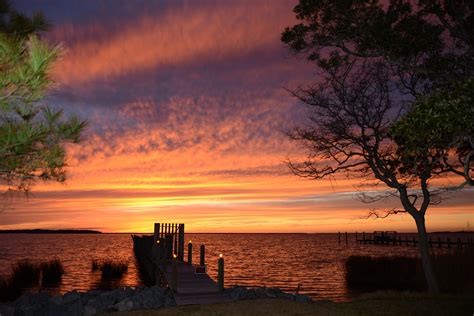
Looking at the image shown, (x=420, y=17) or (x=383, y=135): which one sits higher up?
(x=420, y=17)

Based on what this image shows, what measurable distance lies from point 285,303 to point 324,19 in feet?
30.4

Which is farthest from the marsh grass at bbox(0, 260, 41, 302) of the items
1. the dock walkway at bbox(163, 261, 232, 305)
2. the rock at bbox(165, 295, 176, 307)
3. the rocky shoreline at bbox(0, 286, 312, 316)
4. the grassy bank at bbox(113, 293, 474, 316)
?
the grassy bank at bbox(113, 293, 474, 316)

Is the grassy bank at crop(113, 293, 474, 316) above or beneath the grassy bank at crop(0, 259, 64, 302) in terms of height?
above

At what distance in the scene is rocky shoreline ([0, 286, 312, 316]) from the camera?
17.1m

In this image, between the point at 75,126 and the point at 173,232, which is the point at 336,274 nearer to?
the point at 173,232

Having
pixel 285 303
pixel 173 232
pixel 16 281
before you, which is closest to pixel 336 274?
pixel 173 232

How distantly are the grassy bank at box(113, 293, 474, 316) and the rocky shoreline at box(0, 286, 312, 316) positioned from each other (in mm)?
3746

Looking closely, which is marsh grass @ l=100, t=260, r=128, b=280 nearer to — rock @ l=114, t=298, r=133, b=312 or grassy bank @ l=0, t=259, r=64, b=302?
grassy bank @ l=0, t=259, r=64, b=302

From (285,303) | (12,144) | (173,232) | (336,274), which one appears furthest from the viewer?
(336,274)

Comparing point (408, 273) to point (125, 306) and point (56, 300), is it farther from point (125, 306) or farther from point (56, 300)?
point (56, 300)

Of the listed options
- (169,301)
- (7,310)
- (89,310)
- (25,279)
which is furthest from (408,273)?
(25,279)

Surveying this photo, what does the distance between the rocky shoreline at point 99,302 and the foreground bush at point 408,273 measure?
1168 cm

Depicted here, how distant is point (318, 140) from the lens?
21.3 meters

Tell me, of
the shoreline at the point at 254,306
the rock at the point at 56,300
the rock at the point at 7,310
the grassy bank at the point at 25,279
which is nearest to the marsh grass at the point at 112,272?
the grassy bank at the point at 25,279
